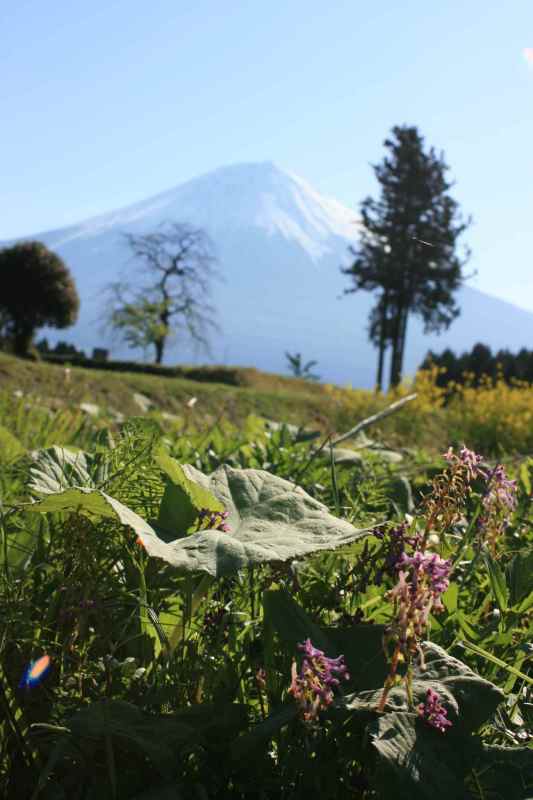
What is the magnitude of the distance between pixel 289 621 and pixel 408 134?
1477 inches

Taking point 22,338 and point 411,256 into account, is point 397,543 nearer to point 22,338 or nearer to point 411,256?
point 22,338

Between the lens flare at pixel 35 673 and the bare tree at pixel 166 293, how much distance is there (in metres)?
37.0

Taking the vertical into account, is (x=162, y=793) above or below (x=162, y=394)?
below

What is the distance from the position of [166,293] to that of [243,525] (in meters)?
40.3

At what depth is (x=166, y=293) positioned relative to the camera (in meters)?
40.3

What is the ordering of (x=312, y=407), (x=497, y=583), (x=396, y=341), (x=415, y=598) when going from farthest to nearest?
(x=396, y=341) < (x=312, y=407) < (x=497, y=583) < (x=415, y=598)

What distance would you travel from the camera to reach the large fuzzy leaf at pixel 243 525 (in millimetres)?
575

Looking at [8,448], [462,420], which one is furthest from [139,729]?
[462,420]

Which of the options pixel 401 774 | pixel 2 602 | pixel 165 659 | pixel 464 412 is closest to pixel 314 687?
pixel 401 774

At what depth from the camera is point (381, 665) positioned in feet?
2.09

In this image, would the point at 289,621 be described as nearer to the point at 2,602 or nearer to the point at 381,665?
the point at 381,665

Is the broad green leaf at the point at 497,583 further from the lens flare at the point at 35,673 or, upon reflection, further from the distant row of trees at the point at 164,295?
the distant row of trees at the point at 164,295

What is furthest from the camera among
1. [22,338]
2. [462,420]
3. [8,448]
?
[22,338]

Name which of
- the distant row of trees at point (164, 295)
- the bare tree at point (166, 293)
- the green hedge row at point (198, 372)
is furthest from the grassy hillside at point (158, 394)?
the bare tree at point (166, 293)
